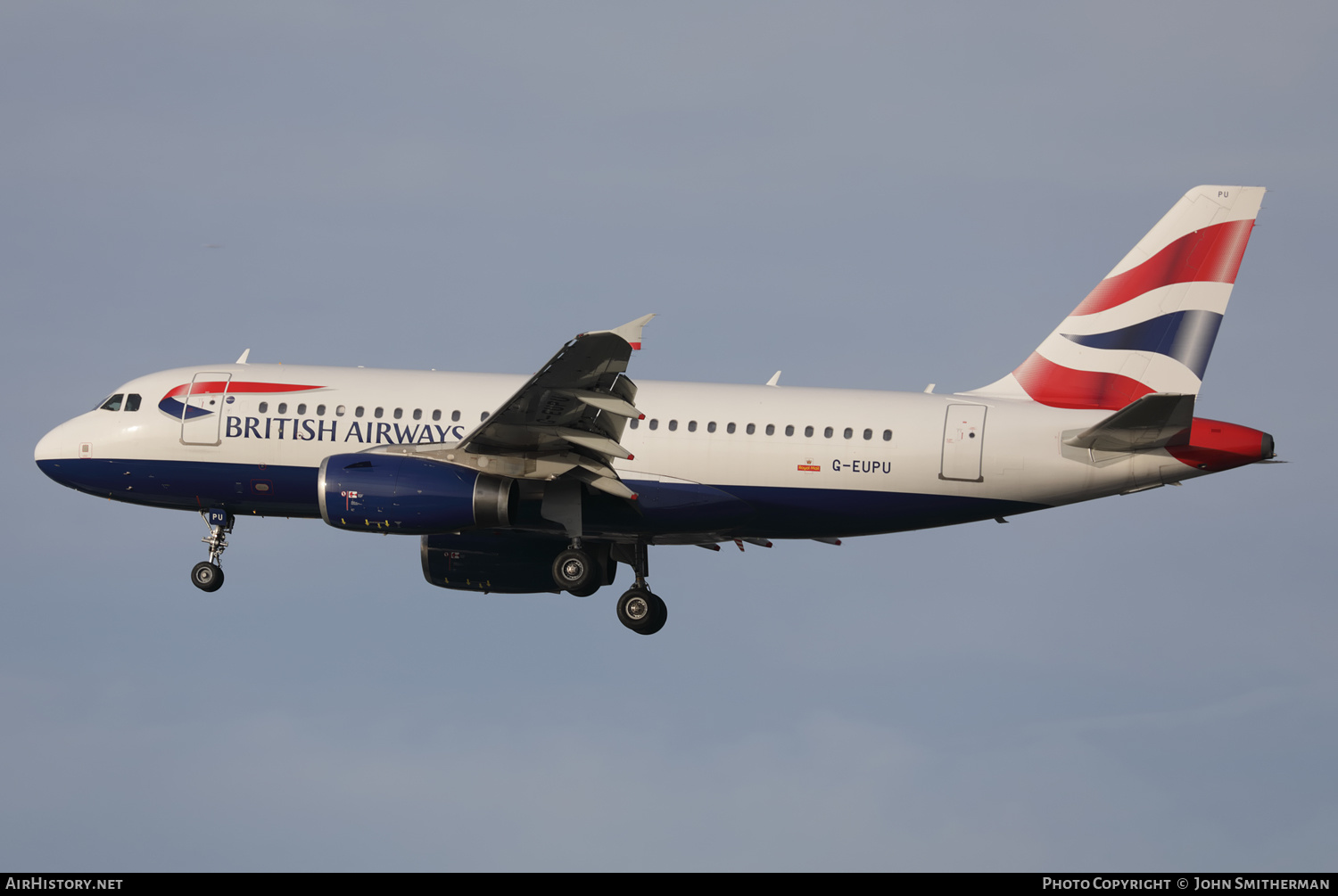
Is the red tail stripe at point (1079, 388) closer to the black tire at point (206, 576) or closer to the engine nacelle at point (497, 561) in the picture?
the engine nacelle at point (497, 561)

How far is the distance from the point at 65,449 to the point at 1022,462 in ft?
79.1

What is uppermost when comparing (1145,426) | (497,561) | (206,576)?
(1145,426)

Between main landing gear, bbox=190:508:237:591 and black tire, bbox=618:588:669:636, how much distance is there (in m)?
10.2

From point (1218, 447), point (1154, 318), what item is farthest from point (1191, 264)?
point (1218, 447)

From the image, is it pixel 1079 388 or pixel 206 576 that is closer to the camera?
pixel 1079 388

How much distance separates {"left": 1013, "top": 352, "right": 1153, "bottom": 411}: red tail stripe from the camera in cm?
3919

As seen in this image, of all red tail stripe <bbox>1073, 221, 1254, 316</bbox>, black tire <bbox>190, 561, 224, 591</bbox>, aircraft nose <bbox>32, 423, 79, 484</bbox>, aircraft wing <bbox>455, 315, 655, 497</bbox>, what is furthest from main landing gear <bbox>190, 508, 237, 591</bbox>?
red tail stripe <bbox>1073, 221, 1254, 316</bbox>

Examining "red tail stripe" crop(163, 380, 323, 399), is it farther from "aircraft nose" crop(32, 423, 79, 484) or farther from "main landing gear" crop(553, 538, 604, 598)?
"main landing gear" crop(553, 538, 604, 598)

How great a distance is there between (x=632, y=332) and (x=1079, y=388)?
12.3 m

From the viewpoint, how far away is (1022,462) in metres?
37.5

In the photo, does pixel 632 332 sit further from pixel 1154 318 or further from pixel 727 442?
pixel 1154 318

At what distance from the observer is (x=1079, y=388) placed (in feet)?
129

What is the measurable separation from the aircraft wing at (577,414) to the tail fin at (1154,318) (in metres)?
9.83

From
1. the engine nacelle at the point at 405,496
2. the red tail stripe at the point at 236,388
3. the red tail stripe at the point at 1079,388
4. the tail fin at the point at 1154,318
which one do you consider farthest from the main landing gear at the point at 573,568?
the red tail stripe at the point at 1079,388
